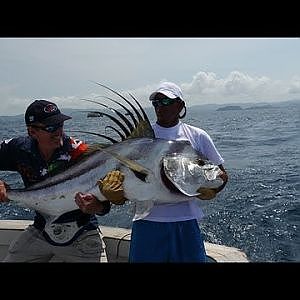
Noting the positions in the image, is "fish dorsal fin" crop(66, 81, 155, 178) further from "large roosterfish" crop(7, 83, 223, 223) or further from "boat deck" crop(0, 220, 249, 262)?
"boat deck" crop(0, 220, 249, 262)

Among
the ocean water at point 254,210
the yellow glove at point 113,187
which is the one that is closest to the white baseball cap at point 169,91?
the yellow glove at point 113,187

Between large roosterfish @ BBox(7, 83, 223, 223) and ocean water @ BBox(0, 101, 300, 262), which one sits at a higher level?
large roosterfish @ BBox(7, 83, 223, 223)

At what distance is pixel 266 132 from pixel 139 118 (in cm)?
1539

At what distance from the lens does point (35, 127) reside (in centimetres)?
296

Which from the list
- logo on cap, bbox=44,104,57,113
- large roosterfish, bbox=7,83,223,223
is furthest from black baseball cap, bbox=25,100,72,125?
large roosterfish, bbox=7,83,223,223

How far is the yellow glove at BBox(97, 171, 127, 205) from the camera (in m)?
2.54

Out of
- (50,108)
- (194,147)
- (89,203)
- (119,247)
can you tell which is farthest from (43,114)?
(119,247)

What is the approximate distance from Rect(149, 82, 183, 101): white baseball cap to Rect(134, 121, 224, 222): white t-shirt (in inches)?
7.6

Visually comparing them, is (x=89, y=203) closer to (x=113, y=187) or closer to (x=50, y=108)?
(x=113, y=187)

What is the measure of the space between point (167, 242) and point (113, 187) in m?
0.44

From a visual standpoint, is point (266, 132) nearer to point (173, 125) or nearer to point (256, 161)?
point (256, 161)

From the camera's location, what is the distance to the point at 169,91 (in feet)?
8.55

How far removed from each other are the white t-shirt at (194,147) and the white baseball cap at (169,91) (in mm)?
192

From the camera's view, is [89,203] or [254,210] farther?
[254,210]
